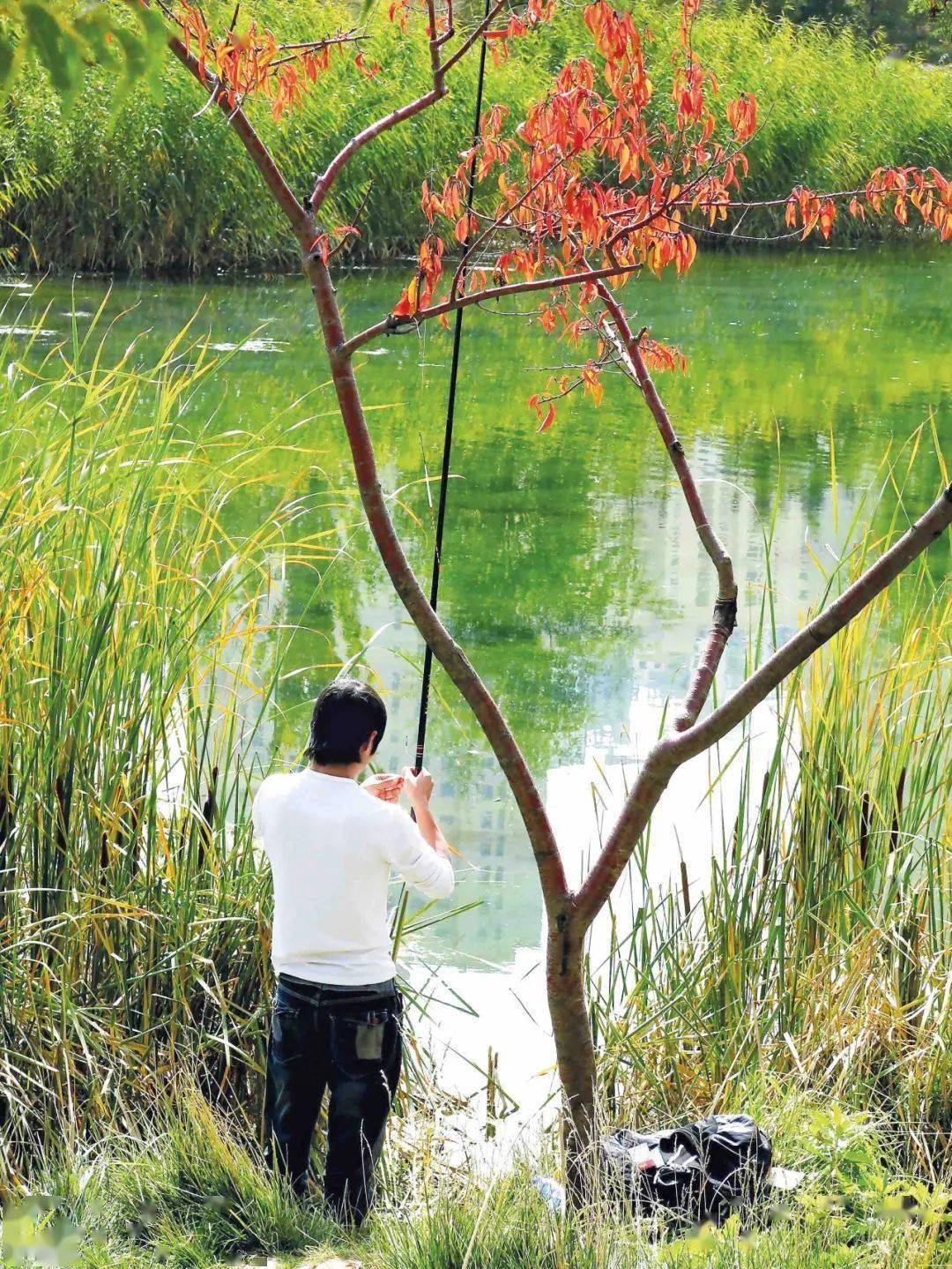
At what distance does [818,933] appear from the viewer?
8.52 feet

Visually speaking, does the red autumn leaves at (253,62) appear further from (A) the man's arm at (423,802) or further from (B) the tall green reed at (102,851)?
(A) the man's arm at (423,802)

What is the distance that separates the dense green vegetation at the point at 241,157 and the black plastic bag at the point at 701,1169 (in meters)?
8.15

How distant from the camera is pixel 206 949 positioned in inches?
95.2

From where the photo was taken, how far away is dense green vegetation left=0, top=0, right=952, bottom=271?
11.3 meters

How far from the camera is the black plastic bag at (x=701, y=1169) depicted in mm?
1966

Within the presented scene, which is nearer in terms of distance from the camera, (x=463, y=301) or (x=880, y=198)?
(x=463, y=301)

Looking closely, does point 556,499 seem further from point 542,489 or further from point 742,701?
point 742,701

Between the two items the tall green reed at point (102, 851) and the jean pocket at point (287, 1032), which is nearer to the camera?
the jean pocket at point (287, 1032)

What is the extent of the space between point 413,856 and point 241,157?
10534 millimetres

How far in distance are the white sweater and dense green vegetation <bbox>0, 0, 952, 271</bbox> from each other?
7.86 metres

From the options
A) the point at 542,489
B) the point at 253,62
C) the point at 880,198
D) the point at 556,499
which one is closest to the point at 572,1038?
the point at 253,62

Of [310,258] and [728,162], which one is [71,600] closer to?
[310,258]

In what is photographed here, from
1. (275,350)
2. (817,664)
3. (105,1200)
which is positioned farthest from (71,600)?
(275,350)

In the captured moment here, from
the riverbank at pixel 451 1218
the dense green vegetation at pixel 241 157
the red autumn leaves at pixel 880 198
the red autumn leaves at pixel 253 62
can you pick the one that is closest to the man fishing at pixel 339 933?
the riverbank at pixel 451 1218
